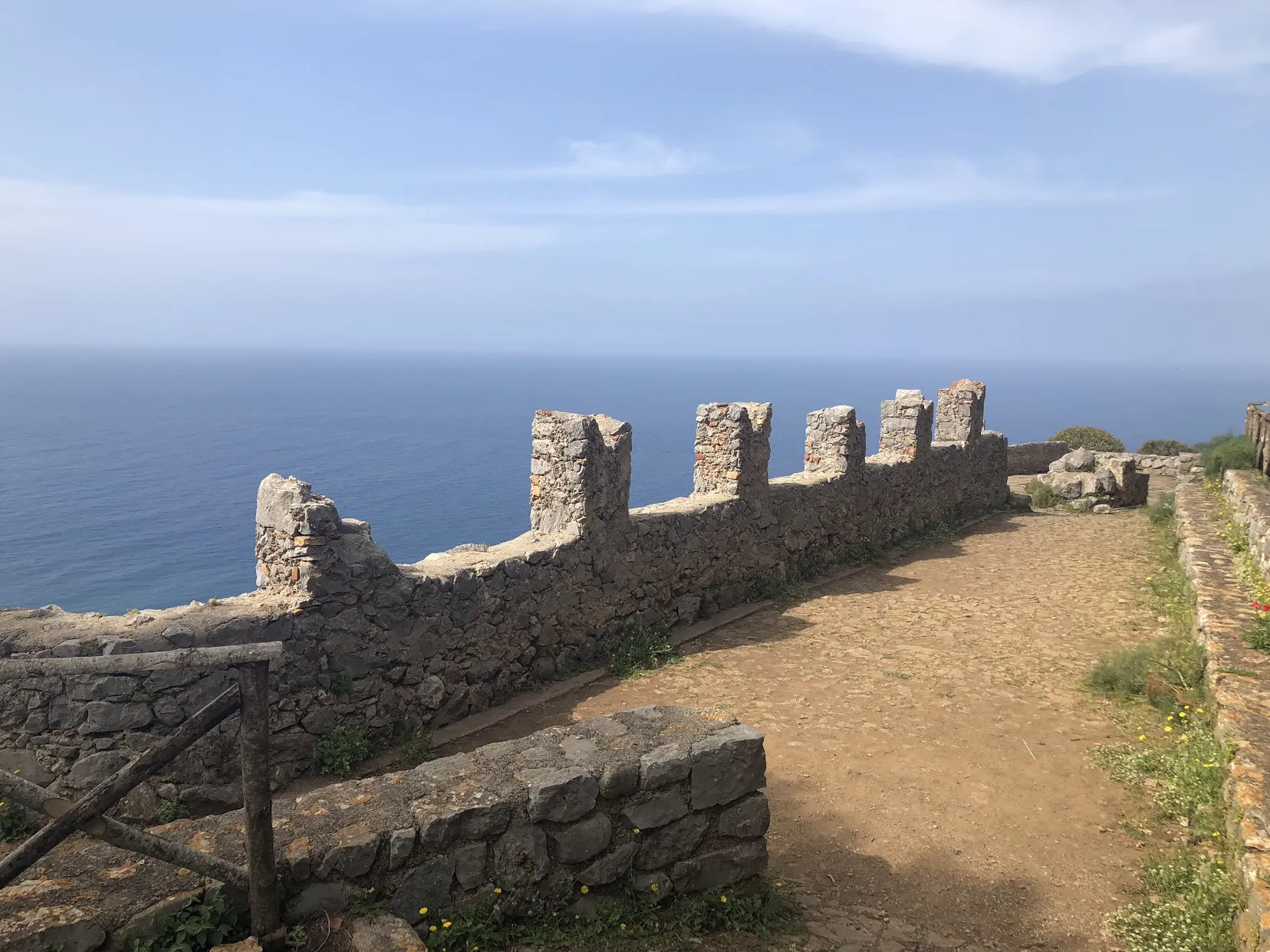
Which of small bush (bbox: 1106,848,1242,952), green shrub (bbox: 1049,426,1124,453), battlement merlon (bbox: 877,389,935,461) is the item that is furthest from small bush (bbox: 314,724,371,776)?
green shrub (bbox: 1049,426,1124,453)

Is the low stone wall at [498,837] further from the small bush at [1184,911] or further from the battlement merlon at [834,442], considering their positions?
the battlement merlon at [834,442]

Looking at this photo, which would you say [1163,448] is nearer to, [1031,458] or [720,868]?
[1031,458]

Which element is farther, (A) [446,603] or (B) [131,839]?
(A) [446,603]

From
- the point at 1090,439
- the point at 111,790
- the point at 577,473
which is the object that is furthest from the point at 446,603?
the point at 1090,439

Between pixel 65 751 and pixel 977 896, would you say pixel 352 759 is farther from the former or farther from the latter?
pixel 977 896

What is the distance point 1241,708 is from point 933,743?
224cm

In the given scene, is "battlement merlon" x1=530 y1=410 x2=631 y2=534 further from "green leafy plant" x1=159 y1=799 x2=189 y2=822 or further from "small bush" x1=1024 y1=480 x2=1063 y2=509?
"small bush" x1=1024 y1=480 x2=1063 y2=509

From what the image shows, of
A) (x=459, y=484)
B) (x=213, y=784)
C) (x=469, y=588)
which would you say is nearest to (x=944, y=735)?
(x=469, y=588)

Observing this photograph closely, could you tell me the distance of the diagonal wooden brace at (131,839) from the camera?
2902 mm

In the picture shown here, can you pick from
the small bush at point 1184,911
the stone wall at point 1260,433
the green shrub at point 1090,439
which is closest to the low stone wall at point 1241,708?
the small bush at point 1184,911

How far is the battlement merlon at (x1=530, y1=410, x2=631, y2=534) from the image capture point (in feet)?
29.5

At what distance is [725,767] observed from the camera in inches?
188

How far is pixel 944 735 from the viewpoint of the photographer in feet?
24.4

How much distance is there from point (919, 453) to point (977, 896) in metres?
11.4
